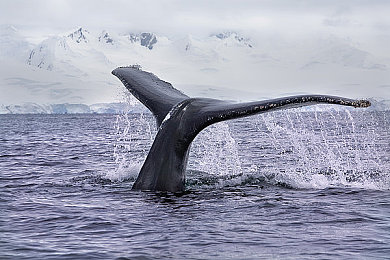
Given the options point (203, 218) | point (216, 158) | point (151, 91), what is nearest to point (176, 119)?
point (151, 91)

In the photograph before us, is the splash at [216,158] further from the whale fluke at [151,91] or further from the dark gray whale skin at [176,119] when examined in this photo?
the dark gray whale skin at [176,119]

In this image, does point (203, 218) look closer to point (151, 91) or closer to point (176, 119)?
point (176, 119)

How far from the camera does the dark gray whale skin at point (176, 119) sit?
7250mm

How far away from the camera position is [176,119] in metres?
7.80

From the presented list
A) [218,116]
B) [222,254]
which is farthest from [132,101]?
[222,254]

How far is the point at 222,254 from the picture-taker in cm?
567

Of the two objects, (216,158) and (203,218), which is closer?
(203,218)

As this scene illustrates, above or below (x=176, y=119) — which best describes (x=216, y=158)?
below

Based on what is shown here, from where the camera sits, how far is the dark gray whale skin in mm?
7250

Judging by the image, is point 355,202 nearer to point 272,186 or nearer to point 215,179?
point 272,186

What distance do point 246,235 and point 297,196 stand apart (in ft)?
8.41

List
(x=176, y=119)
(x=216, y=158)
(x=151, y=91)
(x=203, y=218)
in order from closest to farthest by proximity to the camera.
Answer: (x=203, y=218) → (x=176, y=119) → (x=151, y=91) → (x=216, y=158)

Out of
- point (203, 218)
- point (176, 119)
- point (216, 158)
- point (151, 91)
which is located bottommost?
point (203, 218)

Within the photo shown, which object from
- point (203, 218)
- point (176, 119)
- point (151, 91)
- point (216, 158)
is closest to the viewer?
point (203, 218)
